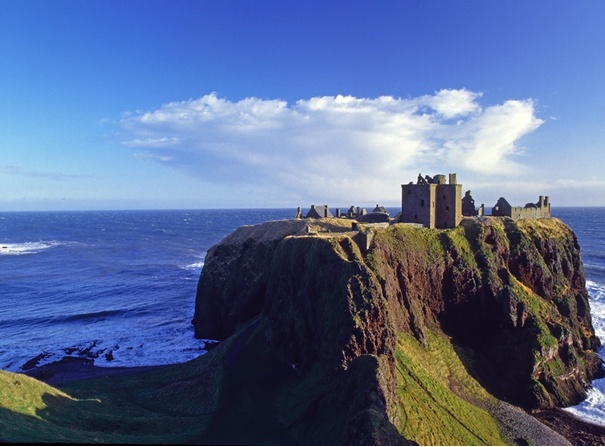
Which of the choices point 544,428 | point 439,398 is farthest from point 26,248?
point 544,428

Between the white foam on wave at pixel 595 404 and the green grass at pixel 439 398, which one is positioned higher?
the green grass at pixel 439 398

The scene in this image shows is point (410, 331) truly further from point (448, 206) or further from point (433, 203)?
point (448, 206)

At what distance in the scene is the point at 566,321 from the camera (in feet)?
190

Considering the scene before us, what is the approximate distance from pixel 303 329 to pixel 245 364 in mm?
7944

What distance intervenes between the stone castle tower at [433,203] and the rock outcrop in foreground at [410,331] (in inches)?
120

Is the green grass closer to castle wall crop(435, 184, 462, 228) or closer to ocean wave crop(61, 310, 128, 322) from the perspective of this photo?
castle wall crop(435, 184, 462, 228)

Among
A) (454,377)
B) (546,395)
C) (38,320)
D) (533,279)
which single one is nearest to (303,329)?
(454,377)

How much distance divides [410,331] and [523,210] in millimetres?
34501

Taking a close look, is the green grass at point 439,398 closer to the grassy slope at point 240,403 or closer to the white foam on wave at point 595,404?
the grassy slope at point 240,403

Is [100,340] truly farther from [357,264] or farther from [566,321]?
[566,321]

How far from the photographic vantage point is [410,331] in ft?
160

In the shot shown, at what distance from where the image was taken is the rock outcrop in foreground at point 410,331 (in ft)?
118

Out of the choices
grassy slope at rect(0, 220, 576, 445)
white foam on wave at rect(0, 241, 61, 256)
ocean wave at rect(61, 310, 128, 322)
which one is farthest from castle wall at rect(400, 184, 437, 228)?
white foam on wave at rect(0, 241, 61, 256)

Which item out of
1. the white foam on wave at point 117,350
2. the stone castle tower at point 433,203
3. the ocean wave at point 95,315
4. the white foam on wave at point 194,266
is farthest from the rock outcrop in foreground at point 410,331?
the white foam on wave at point 194,266
